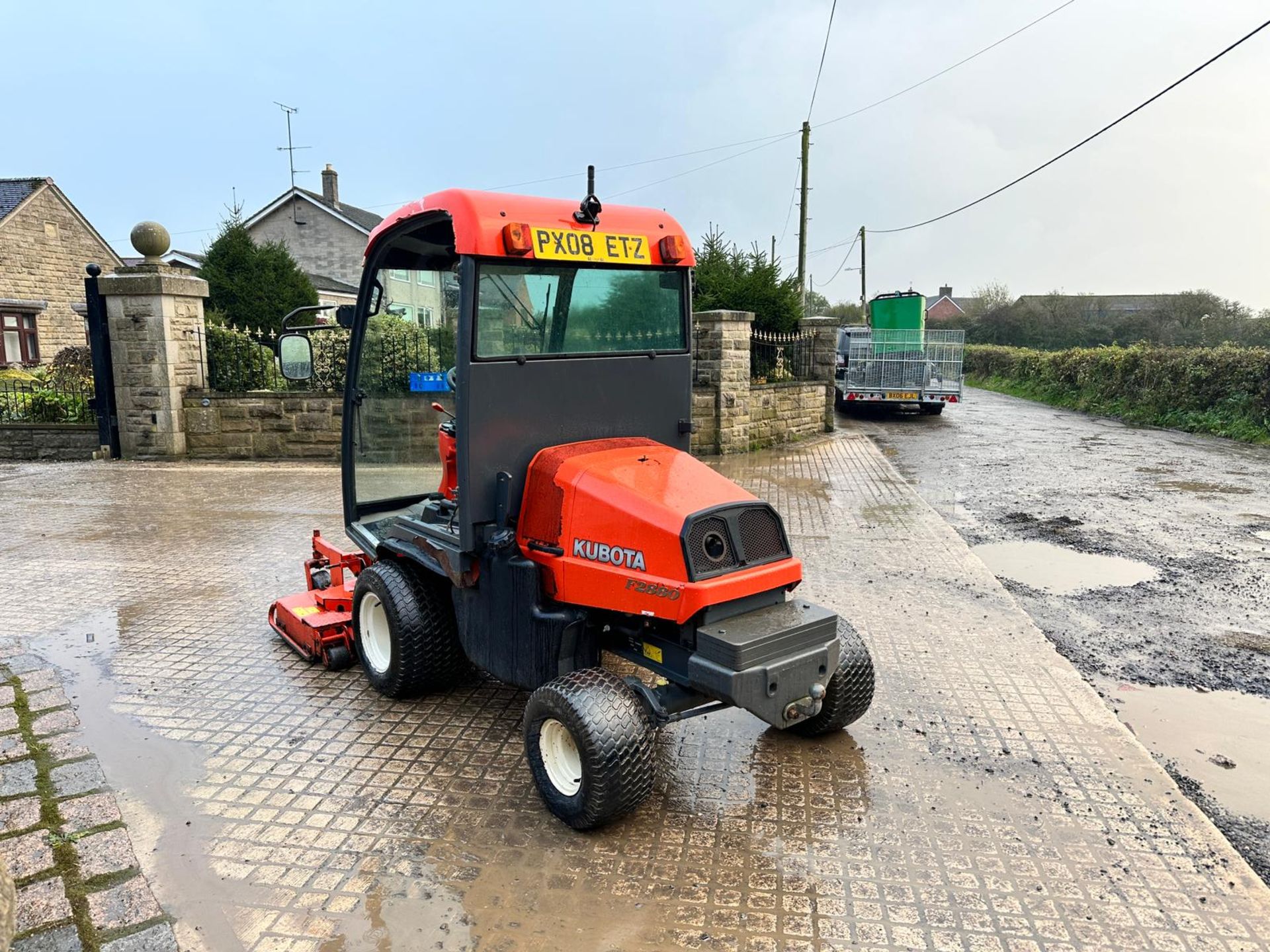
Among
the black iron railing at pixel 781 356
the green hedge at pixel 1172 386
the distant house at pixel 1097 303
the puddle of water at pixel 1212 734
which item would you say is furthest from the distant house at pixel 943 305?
the puddle of water at pixel 1212 734

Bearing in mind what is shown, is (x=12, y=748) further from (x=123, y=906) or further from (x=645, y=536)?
(x=645, y=536)

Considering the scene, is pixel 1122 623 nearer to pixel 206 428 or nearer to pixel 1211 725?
pixel 1211 725

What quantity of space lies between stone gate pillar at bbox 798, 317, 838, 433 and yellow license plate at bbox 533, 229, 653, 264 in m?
12.9

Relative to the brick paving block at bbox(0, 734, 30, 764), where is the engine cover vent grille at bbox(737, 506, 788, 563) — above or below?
above

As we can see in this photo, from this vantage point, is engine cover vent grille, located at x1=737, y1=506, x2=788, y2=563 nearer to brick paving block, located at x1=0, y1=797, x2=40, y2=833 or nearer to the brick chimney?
brick paving block, located at x1=0, y1=797, x2=40, y2=833

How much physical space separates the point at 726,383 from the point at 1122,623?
25.6 ft

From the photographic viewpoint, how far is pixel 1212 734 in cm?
436

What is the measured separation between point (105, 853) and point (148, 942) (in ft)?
2.02

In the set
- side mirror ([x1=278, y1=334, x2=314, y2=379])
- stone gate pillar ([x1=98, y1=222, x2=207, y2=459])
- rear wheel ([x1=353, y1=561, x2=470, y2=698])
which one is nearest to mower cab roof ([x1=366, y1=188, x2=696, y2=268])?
side mirror ([x1=278, y1=334, x2=314, y2=379])

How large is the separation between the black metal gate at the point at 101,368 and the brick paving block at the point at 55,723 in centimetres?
932

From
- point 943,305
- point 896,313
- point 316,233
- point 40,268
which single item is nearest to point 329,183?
point 316,233

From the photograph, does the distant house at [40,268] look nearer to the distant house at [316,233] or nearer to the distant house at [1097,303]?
the distant house at [316,233]

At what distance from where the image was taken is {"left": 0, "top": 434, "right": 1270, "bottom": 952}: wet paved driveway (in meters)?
2.79

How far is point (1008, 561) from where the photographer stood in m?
7.46
